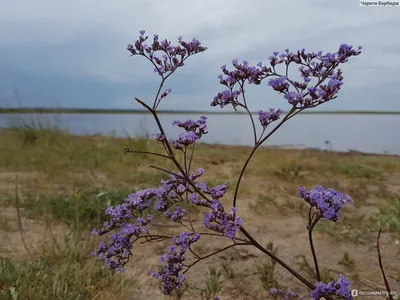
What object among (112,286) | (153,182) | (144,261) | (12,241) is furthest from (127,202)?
(153,182)

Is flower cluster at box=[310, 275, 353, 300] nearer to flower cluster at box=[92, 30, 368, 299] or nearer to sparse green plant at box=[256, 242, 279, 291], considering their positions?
flower cluster at box=[92, 30, 368, 299]

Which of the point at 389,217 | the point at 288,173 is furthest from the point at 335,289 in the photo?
the point at 288,173

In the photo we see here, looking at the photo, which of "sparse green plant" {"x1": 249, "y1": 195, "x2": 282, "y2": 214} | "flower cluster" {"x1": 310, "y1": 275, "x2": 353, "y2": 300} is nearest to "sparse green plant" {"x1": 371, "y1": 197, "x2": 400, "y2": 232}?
"sparse green plant" {"x1": 249, "y1": 195, "x2": 282, "y2": 214}

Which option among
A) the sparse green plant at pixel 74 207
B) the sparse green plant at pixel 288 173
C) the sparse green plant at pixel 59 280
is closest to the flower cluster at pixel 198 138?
the sparse green plant at pixel 59 280

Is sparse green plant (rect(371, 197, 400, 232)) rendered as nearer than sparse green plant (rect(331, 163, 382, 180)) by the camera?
Yes

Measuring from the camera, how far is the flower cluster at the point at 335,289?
1.58 metres

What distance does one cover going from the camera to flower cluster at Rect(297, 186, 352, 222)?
5.21 ft

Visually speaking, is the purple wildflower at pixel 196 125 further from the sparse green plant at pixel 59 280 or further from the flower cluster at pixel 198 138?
the sparse green plant at pixel 59 280

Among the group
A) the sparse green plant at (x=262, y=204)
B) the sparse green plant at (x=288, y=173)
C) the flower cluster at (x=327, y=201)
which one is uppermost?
the flower cluster at (x=327, y=201)

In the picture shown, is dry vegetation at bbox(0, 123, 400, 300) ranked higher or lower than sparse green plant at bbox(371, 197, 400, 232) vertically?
lower

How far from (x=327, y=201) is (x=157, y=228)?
3460 millimetres

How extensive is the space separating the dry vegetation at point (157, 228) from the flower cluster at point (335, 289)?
163cm

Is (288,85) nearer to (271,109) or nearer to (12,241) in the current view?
(271,109)

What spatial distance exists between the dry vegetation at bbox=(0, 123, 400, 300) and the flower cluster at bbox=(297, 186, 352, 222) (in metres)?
1.72
